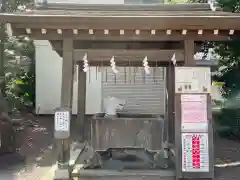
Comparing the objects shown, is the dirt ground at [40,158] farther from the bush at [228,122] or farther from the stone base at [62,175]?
the stone base at [62,175]

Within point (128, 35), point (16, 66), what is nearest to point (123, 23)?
point (128, 35)

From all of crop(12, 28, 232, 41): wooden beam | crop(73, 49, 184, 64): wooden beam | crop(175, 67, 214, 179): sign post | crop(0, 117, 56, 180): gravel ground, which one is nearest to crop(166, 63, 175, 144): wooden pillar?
crop(73, 49, 184, 64): wooden beam

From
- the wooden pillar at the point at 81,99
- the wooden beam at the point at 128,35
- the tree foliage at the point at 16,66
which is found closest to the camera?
the wooden beam at the point at 128,35

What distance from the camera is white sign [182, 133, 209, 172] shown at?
7.58 meters

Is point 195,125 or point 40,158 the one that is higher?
point 195,125

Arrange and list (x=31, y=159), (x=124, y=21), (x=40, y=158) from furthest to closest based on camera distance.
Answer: (x=40, y=158) < (x=31, y=159) < (x=124, y=21)

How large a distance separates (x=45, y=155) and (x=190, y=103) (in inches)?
172

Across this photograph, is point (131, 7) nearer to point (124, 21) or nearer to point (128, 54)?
point (128, 54)

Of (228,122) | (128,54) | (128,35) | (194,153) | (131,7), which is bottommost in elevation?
(194,153)

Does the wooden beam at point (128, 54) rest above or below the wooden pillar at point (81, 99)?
above

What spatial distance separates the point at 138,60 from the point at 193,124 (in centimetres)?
164

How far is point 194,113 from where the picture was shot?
760cm

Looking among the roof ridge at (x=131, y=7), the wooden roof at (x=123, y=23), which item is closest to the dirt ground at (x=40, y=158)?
the wooden roof at (x=123, y=23)

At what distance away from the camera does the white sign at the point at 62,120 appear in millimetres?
7410
